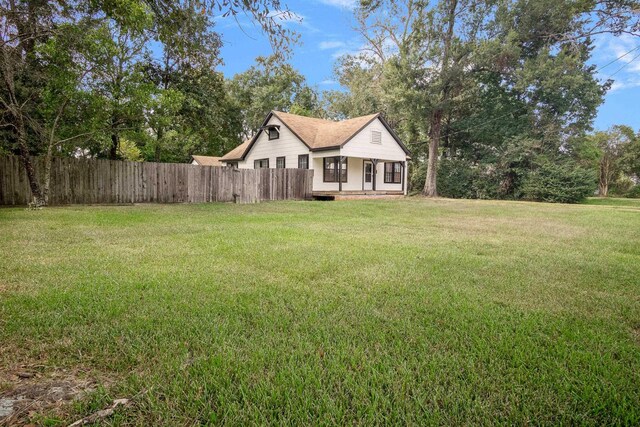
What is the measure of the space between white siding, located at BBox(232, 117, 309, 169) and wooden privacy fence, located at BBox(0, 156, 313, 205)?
4.10 m

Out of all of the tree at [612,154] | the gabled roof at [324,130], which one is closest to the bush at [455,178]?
the gabled roof at [324,130]

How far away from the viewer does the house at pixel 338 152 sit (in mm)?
21625

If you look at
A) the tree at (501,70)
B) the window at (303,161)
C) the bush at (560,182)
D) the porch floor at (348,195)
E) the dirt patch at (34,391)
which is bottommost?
the dirt patch at (34,391)

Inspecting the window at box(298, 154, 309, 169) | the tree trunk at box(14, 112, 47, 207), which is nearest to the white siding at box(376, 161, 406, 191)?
the window at box(298, 154, 309, 169)

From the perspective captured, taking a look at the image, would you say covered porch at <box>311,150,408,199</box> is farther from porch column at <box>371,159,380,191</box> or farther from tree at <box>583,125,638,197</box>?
tree at <box>583,125,638,197</box>

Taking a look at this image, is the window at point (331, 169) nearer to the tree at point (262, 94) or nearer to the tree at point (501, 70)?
the tree at point (501, 70)

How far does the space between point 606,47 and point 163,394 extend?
98.6 feet

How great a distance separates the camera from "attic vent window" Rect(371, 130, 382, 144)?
2265 cm

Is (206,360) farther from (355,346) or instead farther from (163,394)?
(355,346)

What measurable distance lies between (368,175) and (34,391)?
2359 centimetres

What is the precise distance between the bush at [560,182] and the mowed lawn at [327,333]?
20358 millimetres

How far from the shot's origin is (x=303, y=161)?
22703mm

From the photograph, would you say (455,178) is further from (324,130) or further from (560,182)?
(324,130)

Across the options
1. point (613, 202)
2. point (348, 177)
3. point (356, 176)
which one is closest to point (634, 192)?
point (613, 202)
